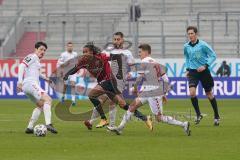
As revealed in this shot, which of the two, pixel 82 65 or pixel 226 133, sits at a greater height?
pixel 82 65

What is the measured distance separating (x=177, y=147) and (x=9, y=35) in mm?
29916

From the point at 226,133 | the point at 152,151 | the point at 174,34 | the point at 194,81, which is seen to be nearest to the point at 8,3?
the point at 174,34

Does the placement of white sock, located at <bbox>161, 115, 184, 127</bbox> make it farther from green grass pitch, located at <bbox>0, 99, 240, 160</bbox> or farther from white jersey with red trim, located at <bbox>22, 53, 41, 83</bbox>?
white jersey with red trim, located at <bbox>22, 53, 41, 83</bbox>

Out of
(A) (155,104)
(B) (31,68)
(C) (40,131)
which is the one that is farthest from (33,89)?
(A) (155,104)

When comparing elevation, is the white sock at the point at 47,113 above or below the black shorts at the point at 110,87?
below

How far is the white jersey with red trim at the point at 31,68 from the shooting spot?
1828 centimetres

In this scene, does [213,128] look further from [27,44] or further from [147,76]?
[27,44]

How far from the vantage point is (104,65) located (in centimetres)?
1873

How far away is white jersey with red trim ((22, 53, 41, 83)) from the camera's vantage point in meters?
18.3

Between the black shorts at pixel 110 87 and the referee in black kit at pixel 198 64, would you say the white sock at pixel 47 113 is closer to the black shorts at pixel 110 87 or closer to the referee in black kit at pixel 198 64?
the black shorts at pixel 110 87

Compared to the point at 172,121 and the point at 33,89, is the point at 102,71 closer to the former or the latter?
the point at 33,89

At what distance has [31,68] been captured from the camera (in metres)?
18.3

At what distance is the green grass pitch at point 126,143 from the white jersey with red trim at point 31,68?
4.15 feet

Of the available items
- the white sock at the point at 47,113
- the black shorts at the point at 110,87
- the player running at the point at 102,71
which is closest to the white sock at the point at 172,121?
the player running at the point at 102,71
